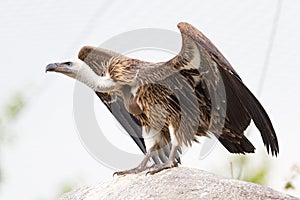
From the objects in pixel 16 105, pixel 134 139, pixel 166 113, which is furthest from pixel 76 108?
pixel 16 105

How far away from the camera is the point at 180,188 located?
5.37 m

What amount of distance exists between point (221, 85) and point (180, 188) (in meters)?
0.77

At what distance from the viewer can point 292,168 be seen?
6867 millimetres

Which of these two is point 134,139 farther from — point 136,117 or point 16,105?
point 16,105

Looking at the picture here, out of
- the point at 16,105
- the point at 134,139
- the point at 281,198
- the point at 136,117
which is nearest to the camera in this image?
the point at 281,198

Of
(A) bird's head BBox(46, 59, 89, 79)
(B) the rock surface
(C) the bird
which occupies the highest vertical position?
(A) bird's head BBox(46, 59, 89, 79)

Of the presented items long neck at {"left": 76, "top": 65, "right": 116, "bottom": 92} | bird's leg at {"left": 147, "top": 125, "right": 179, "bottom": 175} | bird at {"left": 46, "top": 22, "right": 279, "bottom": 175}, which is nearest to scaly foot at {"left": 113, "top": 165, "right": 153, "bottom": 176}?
bird at {"left": 46, "top": 22, "right": 279, "bottom": 175}

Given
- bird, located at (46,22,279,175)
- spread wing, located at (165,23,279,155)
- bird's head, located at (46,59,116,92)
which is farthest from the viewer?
bird's head, located at (46,59,116,92)

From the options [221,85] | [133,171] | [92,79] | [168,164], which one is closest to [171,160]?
[168,164]

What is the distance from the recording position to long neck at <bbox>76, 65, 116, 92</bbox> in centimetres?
598

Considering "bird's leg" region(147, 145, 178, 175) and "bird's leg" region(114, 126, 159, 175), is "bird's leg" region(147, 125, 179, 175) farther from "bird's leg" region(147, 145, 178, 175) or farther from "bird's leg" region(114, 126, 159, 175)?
"bird's leg" region(114, 126, 159, 175)

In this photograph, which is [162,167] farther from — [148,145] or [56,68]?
[56,68]

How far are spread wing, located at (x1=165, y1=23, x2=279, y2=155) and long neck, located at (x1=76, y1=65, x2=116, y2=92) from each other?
22.1 inches

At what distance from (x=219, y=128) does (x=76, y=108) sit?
1.24 m
